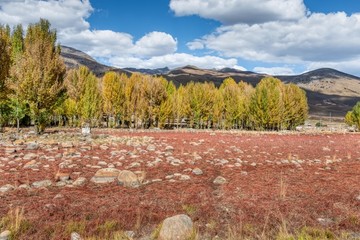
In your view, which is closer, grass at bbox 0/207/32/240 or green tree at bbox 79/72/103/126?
grass at bbox 0/207/32/240

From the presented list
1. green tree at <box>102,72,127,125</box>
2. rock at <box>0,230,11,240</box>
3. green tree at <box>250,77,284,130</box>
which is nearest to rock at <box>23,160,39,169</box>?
rock at <box>0,230,11,240</box>

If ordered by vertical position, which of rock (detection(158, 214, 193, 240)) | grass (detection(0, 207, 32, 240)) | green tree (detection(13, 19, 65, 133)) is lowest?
grass (detection(0, 207, 32, 240))

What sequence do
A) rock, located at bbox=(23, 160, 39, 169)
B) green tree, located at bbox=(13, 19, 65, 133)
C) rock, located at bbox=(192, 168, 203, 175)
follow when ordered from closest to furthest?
1. rock, located at bbox=(23, 160, 39, 169)
2. rock, located at bbox=(192, 168, 203, 175)
3. green tree, located at bbox=(13, 19, 65, 133)

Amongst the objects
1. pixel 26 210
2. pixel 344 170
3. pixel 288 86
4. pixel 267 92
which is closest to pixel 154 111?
pixel 267 92

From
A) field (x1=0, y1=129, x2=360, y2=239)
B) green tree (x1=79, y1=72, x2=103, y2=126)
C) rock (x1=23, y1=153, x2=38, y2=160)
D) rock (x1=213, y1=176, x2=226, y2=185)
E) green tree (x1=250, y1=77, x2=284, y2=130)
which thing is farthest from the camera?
green tree (x1=250, y1=77, x2=284, y2=130)

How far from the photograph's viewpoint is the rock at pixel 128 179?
12711mm

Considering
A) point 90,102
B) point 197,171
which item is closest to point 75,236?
point 197,171

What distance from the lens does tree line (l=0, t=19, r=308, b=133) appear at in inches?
1308

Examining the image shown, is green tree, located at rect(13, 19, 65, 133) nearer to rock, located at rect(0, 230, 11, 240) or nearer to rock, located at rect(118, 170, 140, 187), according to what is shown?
rock, located at rect(118, 170, 140, 187)

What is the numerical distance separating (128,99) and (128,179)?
5641 cm

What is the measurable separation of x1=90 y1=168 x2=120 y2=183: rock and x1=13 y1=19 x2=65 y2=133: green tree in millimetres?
20587

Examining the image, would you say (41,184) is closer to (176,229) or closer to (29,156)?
(29,156)

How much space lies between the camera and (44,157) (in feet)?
57.7

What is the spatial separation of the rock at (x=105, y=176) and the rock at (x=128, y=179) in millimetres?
432
